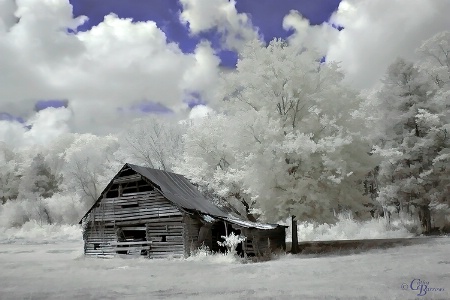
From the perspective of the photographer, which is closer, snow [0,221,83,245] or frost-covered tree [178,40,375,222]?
frost-covered tree [178,40,375,222]

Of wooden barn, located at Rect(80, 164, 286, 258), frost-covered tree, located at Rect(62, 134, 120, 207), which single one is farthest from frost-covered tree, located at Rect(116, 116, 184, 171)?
wooden barn, located at Rect(80, 164, 286, 258)

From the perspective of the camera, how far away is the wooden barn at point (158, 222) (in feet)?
91.1

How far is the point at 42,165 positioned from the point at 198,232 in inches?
2089

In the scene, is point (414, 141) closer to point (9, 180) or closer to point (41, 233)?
point (41, 233)

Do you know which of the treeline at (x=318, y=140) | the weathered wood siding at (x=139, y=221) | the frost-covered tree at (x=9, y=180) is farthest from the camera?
the frost-covered tree at (x=9, y=180)

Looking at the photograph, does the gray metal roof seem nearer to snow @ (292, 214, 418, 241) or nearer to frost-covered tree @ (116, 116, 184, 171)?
snow @ (292, 214, 418, 241)

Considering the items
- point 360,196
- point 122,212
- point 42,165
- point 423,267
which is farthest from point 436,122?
point 42,165

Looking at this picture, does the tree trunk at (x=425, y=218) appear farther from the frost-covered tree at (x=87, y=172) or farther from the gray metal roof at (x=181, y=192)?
the frost-covered tree at (x=87, y=172)

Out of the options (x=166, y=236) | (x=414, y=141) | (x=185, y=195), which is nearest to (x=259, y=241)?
(x=166, y=236)

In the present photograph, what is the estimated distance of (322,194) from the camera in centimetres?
2636

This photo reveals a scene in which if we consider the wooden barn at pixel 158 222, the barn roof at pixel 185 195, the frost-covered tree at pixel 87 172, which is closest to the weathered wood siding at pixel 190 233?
the wooden barn at pixel 158 222

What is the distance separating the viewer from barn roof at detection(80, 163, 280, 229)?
27844mm

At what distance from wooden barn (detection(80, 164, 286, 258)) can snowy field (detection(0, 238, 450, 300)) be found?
229 centimetres

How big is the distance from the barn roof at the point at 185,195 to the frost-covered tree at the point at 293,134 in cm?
192
